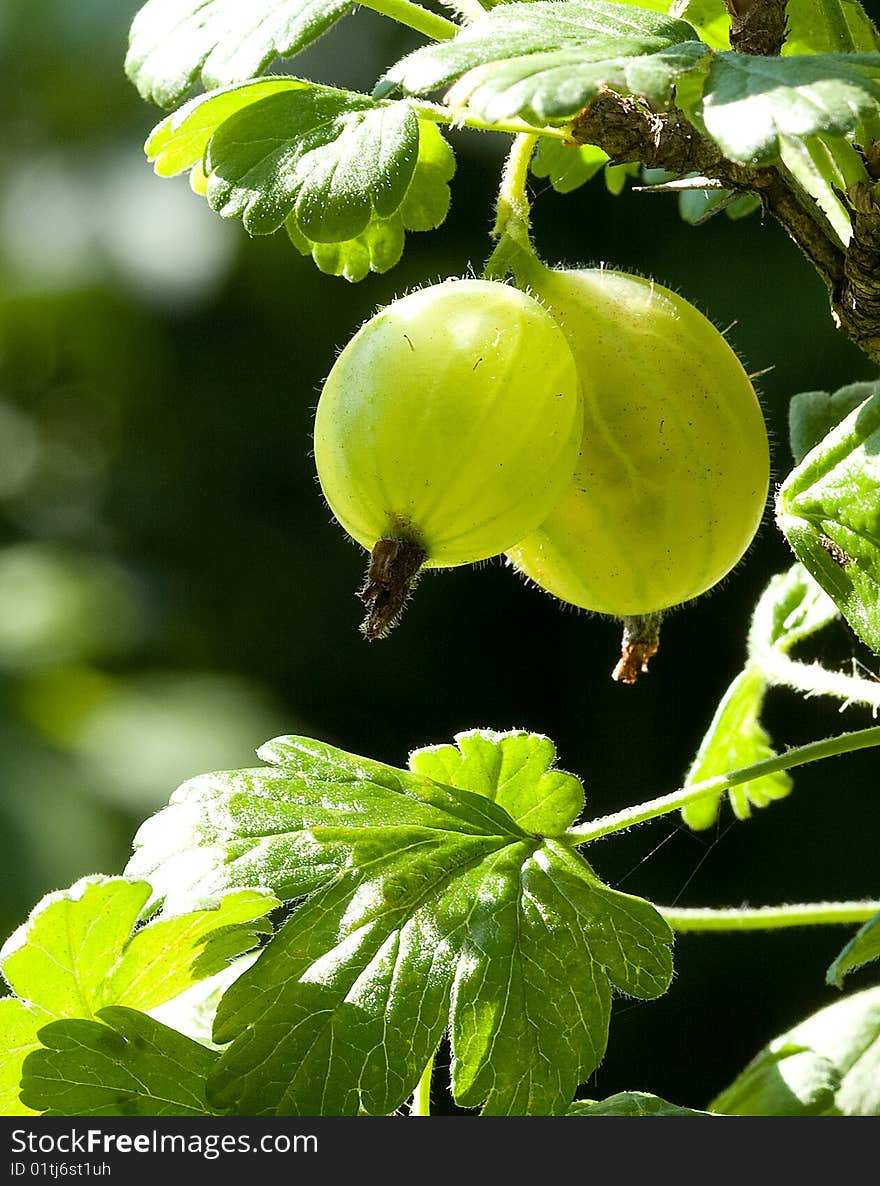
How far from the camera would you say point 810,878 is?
2.28 metres

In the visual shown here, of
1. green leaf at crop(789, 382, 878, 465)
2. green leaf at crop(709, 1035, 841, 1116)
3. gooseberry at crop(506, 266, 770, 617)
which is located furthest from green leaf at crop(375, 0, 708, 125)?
green leaf at crop(709, 1035, 841, 1116)

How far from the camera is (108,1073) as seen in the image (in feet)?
1.85

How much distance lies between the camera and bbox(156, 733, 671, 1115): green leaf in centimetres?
54

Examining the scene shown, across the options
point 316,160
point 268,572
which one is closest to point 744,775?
point 316,160

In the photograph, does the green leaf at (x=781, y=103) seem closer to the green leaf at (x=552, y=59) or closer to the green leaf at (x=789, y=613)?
the green leaf at (x=552, y=59)

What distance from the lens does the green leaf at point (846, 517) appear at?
54cm

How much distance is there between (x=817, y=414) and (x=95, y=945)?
42cm

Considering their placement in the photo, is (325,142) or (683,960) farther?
(683,960)

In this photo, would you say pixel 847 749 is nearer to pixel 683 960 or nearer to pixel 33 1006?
pixel 33 1006

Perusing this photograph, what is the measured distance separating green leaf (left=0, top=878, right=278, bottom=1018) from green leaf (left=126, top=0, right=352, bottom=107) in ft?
1.07

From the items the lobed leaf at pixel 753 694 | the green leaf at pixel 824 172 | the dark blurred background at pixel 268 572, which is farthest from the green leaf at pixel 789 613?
the dark blurred background at pixel 268 572

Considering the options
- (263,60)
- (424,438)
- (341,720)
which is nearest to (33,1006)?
(424,438)

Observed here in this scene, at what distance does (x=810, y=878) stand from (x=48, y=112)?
6.45 ft

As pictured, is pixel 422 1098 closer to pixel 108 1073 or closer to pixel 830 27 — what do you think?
pixel 108 1073
